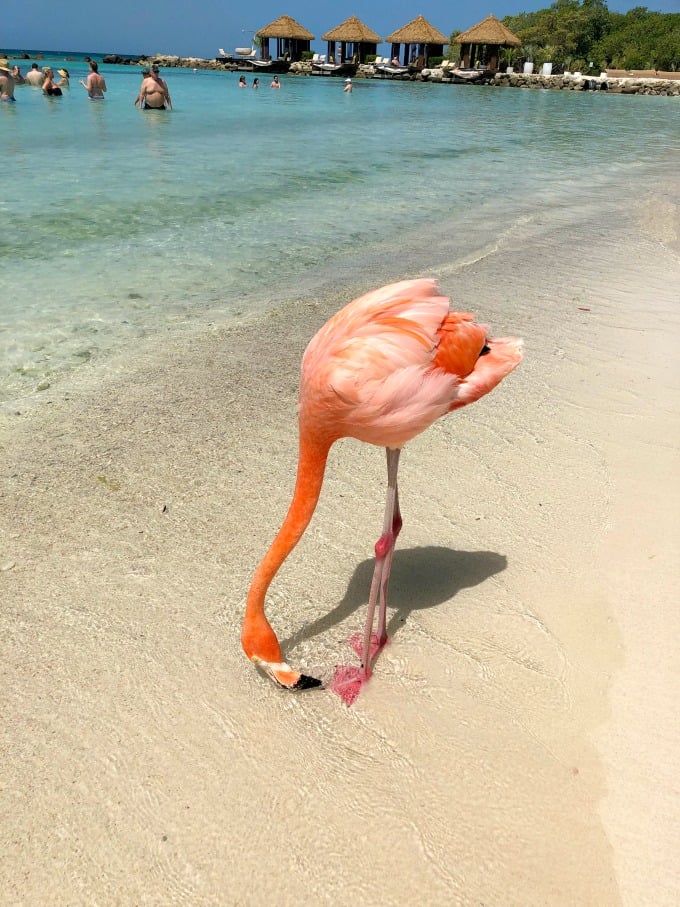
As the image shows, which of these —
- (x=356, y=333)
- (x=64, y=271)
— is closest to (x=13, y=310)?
(x=64, y=271)

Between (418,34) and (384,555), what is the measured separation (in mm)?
73913

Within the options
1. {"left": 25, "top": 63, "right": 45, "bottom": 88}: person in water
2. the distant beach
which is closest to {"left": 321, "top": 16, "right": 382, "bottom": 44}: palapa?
{"left": 25, "top": 63, "right": 45, "bottom": 88}: person in water

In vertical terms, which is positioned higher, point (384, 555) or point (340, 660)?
point (384, 555)

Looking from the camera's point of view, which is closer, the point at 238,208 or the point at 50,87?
the point at 238,208

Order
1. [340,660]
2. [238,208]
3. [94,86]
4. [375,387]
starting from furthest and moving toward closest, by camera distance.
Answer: [94,86], [238,208], [340,660], [375,387]

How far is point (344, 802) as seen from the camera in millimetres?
2295

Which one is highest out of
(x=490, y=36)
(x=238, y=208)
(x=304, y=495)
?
(x=490, y=36)

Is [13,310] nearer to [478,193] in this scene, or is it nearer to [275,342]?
[275,342]

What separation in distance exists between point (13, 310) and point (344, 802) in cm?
607

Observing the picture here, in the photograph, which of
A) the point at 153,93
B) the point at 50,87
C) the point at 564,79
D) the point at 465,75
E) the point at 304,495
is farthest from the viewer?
the point at 465,75

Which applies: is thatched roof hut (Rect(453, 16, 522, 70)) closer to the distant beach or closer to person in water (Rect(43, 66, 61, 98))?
person in water (Rect(43, 66, 61, 98))

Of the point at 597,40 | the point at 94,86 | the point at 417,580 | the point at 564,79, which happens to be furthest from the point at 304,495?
the point at 597,40

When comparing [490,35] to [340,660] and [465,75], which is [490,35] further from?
[340,660]

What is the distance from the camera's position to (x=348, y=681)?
272 cm
